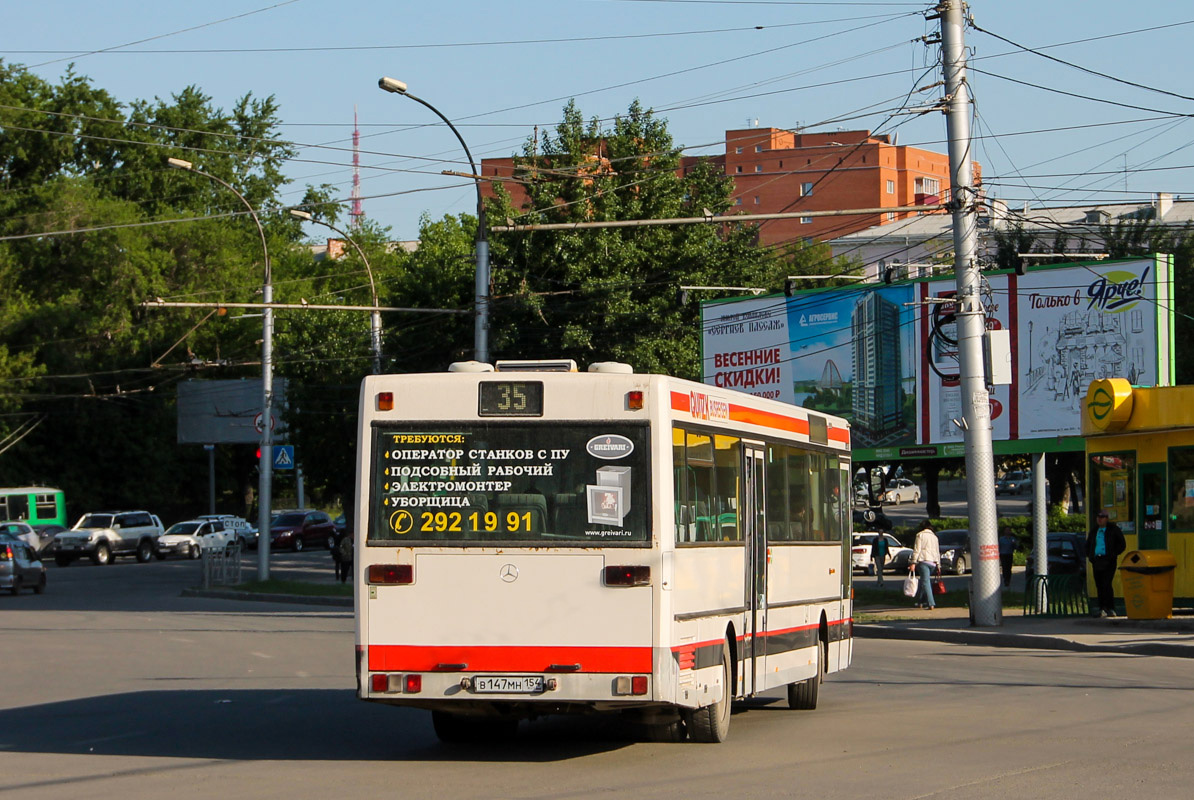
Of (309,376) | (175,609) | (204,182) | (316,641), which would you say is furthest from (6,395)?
(316,641)

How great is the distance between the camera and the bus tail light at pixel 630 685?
10.1 metres

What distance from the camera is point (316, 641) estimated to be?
72.9 feet

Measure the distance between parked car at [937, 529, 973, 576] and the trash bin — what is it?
19.2 meters

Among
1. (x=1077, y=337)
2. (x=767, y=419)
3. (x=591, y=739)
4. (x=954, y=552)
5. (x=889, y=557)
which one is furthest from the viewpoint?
(x=889, y=557)

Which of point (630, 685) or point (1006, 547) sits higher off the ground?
point (1006, 547)

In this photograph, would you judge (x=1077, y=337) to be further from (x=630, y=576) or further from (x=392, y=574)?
(x=392, y=574)

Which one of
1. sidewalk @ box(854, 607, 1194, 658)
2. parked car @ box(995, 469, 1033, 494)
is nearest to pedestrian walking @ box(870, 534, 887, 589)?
sidewalk @ box(854, 607, 1194, 658)

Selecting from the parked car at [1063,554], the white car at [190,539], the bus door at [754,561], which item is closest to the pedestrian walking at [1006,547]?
the parked car at [1063,554]

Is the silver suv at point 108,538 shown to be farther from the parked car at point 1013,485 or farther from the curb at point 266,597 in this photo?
the parked car at point 1013,485

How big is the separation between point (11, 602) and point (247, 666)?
724 inches

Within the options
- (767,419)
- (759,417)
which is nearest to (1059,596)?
(767,419)

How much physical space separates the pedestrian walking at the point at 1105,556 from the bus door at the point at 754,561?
45.6ft

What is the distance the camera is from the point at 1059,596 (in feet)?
86.2

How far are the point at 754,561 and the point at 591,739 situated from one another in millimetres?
1922
